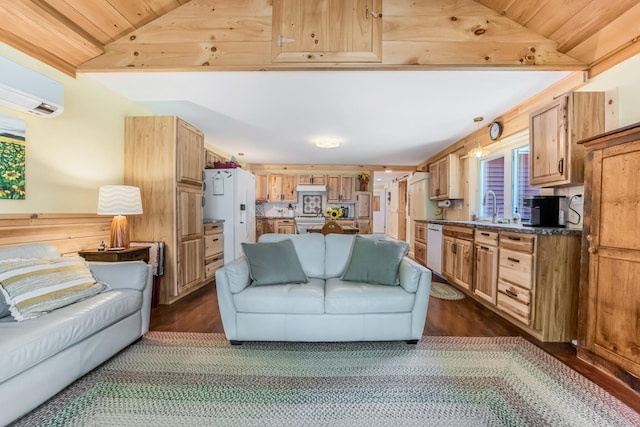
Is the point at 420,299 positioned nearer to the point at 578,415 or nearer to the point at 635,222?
the point at 578,415

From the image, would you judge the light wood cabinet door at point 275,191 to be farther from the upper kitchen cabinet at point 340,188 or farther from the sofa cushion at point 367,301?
the sofa cushion at point 367,301

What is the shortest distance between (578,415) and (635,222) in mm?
1174

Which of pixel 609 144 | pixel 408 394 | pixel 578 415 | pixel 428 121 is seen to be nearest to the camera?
pixel 578 415

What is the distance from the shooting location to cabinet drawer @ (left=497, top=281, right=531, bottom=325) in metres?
2.31

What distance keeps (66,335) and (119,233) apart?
137 centimetres

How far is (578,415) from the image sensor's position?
1425 mm

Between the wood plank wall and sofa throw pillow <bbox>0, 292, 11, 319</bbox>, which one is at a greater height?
the wood plank wall

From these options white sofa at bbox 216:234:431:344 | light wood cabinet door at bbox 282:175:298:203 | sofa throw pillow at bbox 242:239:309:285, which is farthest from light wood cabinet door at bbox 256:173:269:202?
white sofa at bbox 216:234:431:344

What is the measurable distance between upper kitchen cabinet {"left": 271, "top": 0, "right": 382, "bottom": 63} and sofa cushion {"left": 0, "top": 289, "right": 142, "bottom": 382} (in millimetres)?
2284

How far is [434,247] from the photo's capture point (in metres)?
4.39

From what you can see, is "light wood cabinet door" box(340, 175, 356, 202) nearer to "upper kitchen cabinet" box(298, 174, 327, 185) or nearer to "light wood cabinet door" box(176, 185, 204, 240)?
"upper kitchen cabinet" box(298, 174, 327, 185)

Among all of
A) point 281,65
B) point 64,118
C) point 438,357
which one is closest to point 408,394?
point 438,357

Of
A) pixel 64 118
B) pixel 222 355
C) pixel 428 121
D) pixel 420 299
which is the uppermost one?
pixel 428 121

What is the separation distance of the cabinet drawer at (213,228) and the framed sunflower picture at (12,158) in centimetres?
194
